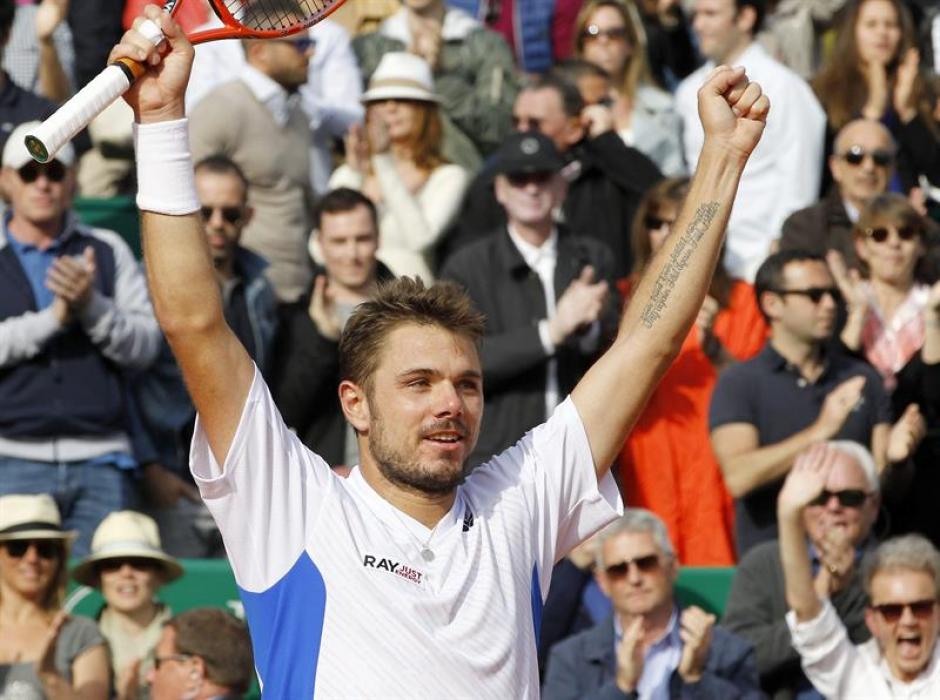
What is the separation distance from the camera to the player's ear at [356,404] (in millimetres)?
4840

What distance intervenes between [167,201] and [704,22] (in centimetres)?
756

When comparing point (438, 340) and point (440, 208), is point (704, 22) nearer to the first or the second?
point (440, 208)

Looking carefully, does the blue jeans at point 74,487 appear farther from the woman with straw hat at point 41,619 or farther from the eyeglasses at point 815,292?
the eyeglasses at point 815,292

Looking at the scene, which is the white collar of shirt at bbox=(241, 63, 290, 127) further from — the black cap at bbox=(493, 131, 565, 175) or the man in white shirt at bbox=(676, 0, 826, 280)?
the man in white shirt at bbox=(676, 0, 826, 280)

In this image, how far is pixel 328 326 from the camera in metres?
9.48

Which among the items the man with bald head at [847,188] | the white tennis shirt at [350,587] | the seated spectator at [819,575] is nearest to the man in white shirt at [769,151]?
the man with bald head at [847,188]

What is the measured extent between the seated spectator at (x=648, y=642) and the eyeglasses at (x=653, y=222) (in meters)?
2.25

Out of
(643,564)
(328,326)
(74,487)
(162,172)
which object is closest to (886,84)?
(328,326)

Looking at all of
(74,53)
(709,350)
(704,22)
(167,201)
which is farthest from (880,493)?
(74,53)

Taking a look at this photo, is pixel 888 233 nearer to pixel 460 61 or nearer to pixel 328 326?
pixel 328 326

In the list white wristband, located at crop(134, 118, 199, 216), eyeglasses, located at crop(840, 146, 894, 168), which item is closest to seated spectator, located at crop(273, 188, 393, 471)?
eyeglasses, located at crop(840, 146, 894, 168)

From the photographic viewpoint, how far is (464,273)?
9.50 meters

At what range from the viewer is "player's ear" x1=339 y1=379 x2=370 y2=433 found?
4.84 metres

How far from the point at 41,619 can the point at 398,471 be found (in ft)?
12.1
